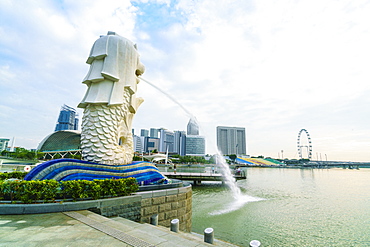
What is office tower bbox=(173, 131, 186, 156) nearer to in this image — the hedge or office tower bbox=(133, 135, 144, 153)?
office tower bbox=(133, 135, 144, 153)

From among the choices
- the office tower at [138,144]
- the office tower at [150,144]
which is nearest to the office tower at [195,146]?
the office tower at [138,144]

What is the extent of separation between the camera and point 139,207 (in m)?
8.22

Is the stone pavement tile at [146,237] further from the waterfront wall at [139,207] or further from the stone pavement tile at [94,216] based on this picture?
→ the waterfront wall at [139,207]

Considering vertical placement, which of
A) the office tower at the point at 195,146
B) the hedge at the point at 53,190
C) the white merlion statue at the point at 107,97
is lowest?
the hedge at the point at 53,190

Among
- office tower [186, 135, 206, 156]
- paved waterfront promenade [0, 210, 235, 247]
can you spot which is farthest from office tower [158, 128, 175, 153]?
paved waterfront promenade [0, 210, 235, 247]

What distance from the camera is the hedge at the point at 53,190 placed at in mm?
6723

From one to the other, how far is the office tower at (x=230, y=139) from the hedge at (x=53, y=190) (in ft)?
433

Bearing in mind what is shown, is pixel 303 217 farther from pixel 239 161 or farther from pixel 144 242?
pixel 239 161

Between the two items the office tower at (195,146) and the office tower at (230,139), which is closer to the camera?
the office tower at (230,139)

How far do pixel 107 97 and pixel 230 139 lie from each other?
132868 mm

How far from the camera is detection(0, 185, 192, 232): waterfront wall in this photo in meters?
6.43

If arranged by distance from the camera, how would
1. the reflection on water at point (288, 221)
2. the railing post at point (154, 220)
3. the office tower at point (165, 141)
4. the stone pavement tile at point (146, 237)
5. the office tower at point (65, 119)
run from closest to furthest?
1. the stone pavement tile at point (146, 237)
2. the railing post at point (154, 220)
3. the reflection on water at point (288, 221)
4. the office tower at point (65, 119)
5. the office tower at point (165, 141)

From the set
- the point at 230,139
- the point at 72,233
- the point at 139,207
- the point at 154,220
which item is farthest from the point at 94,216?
the point at 230,139

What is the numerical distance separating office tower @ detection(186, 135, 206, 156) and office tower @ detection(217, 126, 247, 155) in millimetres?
12193
